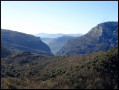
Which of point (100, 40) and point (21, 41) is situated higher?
point (100, 40)

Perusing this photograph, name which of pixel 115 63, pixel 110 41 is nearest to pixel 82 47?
pixel 110 41

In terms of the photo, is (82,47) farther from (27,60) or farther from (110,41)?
(27,60)

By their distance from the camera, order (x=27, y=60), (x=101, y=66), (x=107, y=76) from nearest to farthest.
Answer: (x=107, y=76), (x=101, y=66), (x=27, y=60)

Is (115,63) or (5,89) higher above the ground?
(115,63)

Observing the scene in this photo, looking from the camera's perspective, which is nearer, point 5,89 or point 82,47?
point 5,89

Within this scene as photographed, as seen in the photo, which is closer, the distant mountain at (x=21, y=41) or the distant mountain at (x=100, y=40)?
the distant mountain at (x=21, y=41)

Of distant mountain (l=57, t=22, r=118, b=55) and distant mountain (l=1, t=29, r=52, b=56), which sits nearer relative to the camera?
distant mountain (l=1, t=29, r=52, b=56)

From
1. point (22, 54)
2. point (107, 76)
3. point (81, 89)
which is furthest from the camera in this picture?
point (22, 54)

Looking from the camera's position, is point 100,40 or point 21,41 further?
point 100,40

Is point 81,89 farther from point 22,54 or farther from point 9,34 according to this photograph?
point 9,34
